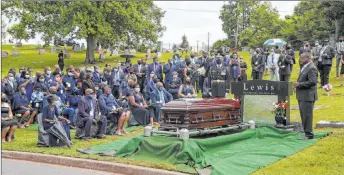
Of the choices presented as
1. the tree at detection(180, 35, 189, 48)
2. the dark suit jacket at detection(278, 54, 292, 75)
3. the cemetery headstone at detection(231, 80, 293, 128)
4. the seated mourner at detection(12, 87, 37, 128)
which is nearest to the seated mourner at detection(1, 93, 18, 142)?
the seated mourner at detection(12, 87, 37, 128)

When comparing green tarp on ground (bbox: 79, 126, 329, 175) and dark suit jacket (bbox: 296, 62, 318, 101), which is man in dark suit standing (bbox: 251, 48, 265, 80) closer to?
green tarp on ground (bbox: 79, 126, 329, 175)

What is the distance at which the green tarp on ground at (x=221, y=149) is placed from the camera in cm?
980

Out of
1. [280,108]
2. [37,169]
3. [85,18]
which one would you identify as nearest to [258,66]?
[280,108]

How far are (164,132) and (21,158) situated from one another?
333cm

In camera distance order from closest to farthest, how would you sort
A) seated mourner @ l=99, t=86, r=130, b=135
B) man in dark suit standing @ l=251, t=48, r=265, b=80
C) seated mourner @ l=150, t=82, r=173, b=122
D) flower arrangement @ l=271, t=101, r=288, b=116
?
flower arrangement @ l=271, t=101, r=288, b=116 < seated mourner @ l=99, t=86, r=130, b=135 < seated mourner @ l=150, t=82, r=173, b=122 < man in dark suit standing @ l=251, t=48, r=265, b=80

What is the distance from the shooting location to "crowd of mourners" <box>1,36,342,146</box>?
13734 millimetres

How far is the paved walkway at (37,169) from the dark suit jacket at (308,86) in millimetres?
4612

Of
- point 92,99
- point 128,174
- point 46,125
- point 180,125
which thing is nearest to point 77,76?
point 92,99

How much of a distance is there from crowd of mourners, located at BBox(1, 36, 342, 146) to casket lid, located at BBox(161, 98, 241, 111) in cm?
251

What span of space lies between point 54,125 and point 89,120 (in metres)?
1.14

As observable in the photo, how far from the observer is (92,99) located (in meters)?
14.0

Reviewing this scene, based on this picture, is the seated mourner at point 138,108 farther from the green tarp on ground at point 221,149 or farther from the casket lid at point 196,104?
the casket lid at point 196,104

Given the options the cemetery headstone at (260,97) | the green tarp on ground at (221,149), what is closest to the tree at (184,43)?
the cemetery headstone at (260,97)

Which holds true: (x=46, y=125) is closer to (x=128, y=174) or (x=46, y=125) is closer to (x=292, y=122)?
(x=128, y=174)
